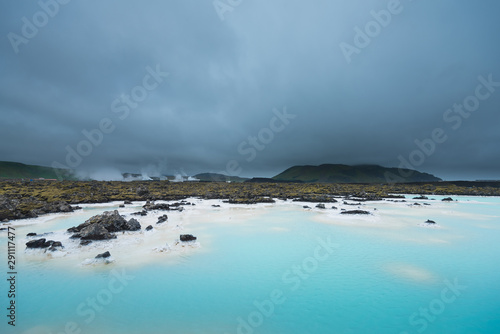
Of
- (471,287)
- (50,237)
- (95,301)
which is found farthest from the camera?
(50,237)

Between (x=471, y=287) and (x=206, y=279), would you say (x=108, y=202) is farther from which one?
(x=471, y=287)

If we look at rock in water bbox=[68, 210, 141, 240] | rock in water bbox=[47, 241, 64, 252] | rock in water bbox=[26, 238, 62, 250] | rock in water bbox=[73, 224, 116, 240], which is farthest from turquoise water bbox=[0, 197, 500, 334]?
rock in water bbox=[68, 210, 141, 240]

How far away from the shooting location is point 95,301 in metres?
9.46

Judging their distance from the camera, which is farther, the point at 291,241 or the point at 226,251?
the point at 291,241

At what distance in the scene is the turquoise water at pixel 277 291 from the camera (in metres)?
8.04

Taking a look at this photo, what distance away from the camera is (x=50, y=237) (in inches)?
712

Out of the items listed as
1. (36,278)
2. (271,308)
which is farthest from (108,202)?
(271,308)

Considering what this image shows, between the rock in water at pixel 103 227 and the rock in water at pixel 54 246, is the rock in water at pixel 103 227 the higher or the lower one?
the higher one

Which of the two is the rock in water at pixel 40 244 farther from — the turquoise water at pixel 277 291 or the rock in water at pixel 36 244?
the turquoise water at pixel 277 291

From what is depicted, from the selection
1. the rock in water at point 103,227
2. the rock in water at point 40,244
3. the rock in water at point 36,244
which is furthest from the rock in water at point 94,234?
the rock in water at point 36,244

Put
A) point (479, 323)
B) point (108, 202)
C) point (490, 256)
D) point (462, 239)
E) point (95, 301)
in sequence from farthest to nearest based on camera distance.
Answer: point (108, 202) < point (462, 239) < point (490, 256) < point (95, 301) < point (479, 323)

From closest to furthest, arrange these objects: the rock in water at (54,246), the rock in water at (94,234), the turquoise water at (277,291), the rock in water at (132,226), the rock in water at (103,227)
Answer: the turquoise water at (277,291) → the rock in water at (54,246) → the rock in water at (94,234) → the rock in water at (103,227) → the rock in water at (132,226)

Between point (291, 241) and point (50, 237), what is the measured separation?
765 inches

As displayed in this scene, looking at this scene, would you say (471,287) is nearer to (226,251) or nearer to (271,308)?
(271,308)
